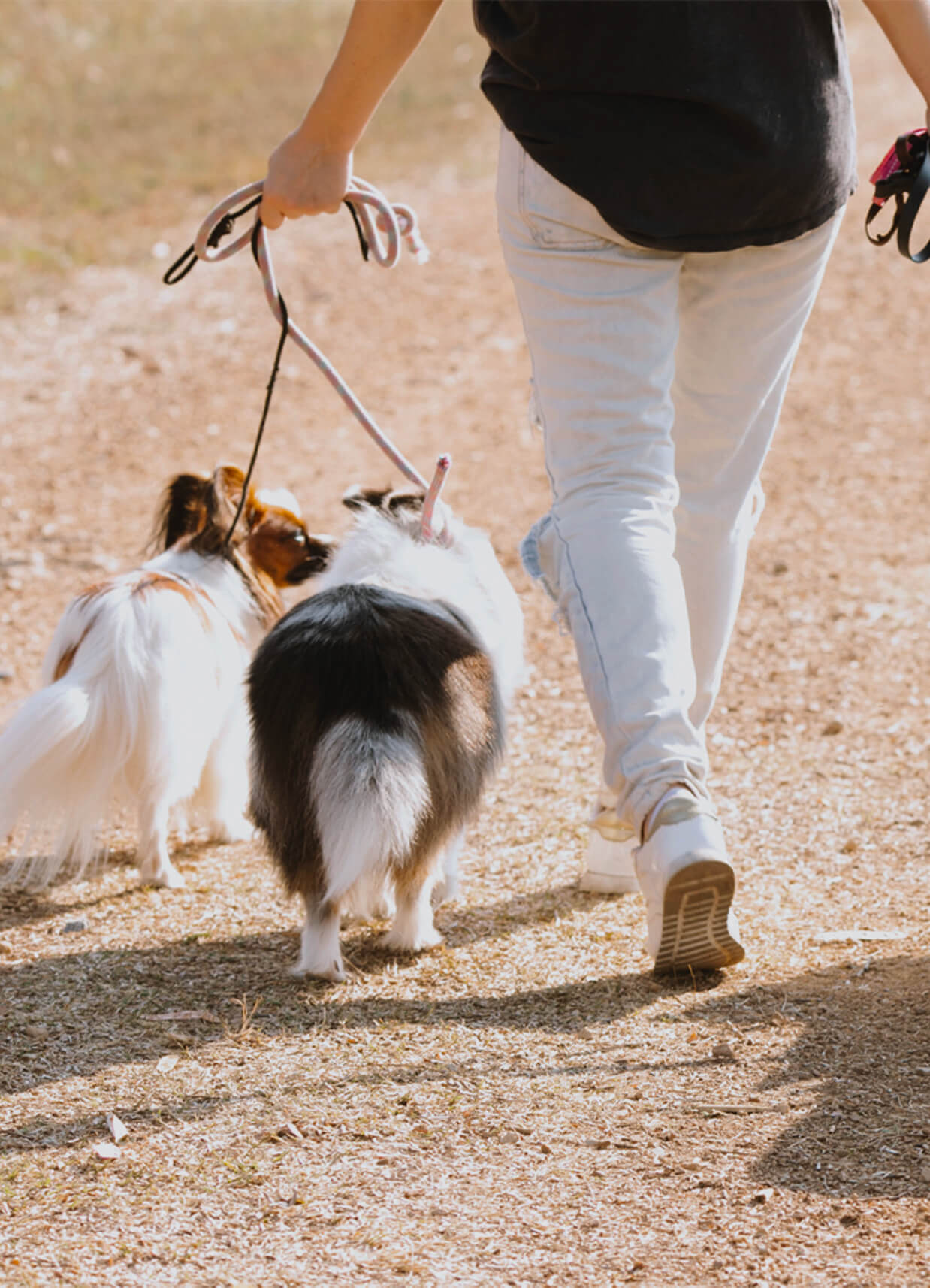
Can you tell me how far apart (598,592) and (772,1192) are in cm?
90

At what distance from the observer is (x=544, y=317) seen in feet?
7.80

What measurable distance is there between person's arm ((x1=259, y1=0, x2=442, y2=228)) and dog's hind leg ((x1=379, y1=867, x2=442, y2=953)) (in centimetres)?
123

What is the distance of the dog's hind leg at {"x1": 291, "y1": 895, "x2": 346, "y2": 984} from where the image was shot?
2.71 meters

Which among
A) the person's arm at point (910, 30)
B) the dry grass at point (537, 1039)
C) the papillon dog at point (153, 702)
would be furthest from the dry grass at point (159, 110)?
the person's arm at point (910, 30)

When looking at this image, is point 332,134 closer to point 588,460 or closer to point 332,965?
point 588,460

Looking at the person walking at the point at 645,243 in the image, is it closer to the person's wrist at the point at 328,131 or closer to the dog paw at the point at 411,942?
the person's wrist at the point at 328,131

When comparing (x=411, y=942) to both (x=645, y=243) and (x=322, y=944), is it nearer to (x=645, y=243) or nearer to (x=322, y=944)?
(x=322, y=944)

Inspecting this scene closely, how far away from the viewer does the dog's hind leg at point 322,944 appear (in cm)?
271

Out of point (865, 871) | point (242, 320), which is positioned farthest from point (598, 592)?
point (242, 320)

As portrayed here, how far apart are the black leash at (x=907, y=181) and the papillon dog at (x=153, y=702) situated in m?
1.61

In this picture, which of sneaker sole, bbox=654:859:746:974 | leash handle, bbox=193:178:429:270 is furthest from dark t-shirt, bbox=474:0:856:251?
sneaker sole, bbox=654:859:746:974

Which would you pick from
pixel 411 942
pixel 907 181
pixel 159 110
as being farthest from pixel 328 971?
pixel 159 110

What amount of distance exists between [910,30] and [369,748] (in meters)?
1.45

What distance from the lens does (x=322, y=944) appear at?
272 cm
